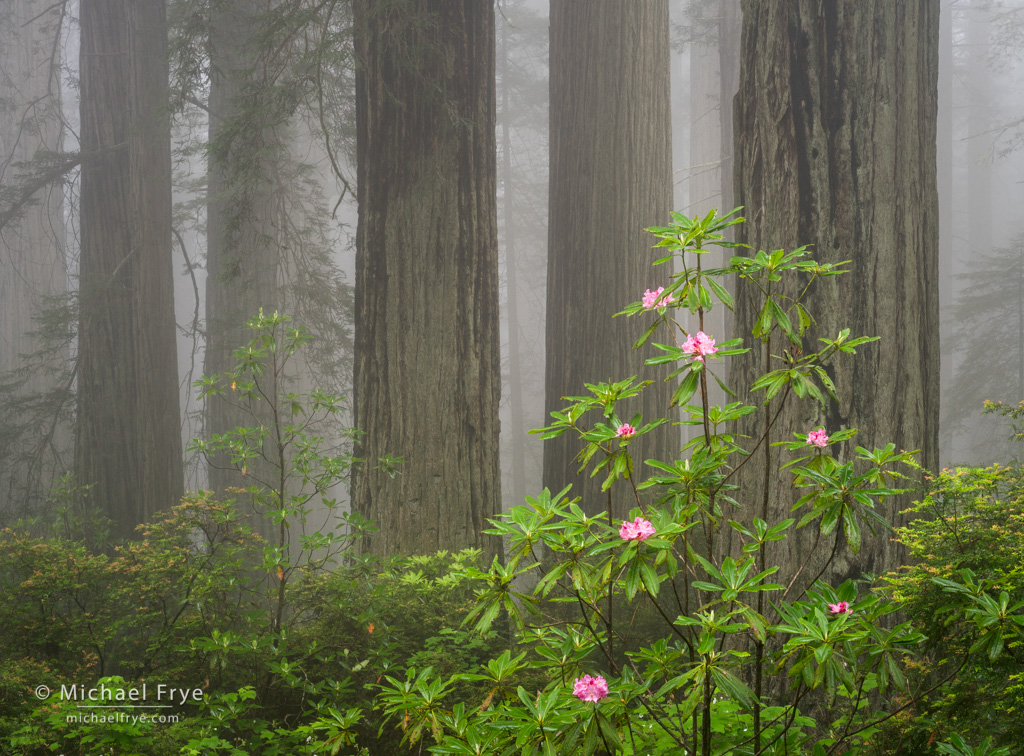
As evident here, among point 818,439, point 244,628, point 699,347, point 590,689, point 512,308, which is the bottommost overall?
point 244,628

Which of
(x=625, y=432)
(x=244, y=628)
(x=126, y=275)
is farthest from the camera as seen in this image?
(x=126, y=275)

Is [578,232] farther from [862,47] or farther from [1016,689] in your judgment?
[1016,689]

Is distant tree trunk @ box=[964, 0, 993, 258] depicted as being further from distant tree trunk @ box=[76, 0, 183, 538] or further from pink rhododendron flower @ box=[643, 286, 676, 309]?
pink rhododendron flower @ box=[643, 286, 676, 309]

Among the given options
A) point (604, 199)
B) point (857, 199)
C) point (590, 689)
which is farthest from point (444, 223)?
point (590, 689)

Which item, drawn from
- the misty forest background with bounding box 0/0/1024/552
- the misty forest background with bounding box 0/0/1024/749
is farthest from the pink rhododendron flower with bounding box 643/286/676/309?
the misty forest background with bounding box 0/0/1024/552

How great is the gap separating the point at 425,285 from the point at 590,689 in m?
3.56

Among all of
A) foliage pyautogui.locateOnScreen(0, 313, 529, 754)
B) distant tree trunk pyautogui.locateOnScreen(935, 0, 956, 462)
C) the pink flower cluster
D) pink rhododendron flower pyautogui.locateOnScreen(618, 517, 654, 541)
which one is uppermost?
distant tree trunk pyautogui.locateOnScreen(935, 0, 956, 462)

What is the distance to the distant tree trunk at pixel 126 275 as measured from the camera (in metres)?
8.09

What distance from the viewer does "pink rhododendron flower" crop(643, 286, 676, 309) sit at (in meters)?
1.97

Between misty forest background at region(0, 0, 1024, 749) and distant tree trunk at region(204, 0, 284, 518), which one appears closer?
misty forest background at region(0, 0, 1024, 749)

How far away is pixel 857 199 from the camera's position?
10.5ft

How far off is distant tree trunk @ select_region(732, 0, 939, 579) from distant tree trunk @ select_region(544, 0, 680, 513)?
3.63 metres

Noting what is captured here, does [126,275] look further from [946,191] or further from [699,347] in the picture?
[946,191]

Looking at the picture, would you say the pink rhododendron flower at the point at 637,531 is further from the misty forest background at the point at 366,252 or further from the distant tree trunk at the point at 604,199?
the distant tree trunk at the point at 604,199
